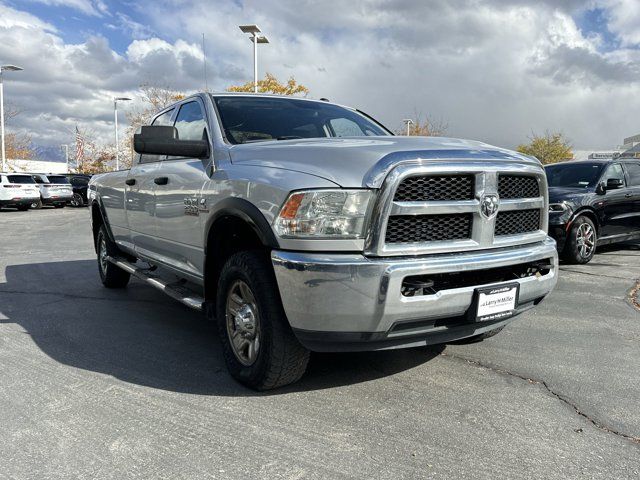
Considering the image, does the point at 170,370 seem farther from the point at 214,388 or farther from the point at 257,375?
the point at 257,375

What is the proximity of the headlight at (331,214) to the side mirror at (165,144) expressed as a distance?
126cm

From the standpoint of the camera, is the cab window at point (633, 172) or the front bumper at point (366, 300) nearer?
the front bumper at point (366, 300)

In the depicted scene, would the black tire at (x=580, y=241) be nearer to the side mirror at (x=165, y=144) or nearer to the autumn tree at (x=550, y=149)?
the side mirror at (x=165, y=144)

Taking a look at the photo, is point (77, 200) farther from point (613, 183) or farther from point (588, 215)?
point (613, 183)

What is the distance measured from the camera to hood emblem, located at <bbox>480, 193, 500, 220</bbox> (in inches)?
121

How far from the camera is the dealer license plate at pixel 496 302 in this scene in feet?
9.87

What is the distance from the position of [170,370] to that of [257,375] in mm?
854

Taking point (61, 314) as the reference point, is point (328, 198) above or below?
above

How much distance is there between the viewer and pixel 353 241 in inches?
109

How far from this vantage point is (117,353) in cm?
411

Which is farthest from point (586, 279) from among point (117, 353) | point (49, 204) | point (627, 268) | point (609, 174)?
point (49, 204)

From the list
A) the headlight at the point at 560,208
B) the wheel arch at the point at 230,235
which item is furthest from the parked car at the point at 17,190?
the wheel arch at the point at 230,235

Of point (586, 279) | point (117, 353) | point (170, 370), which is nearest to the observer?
point (170, 370)

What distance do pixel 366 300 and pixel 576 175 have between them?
25.1 feet
